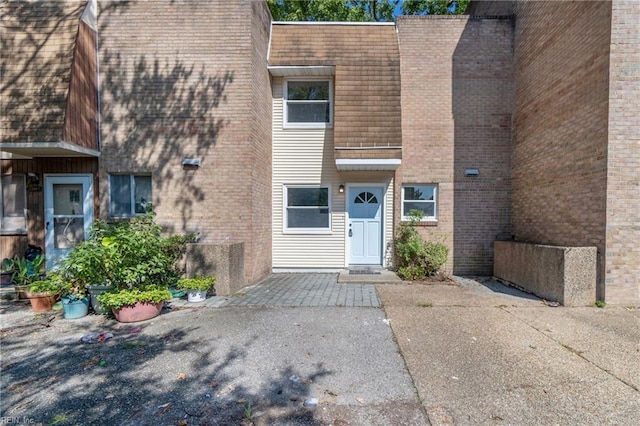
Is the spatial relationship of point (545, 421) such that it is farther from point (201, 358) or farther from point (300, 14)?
point (300, 14)

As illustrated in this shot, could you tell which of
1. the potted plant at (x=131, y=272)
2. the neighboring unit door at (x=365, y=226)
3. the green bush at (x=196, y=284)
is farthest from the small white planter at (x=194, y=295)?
the neighboring unit door at (x=365, y=226)

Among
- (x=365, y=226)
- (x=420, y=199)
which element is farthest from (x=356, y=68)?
(x=365, y=226)

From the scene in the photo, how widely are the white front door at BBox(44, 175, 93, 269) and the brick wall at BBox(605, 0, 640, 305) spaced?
11353 mm

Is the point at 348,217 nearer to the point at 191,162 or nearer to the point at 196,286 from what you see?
the point at 191,162

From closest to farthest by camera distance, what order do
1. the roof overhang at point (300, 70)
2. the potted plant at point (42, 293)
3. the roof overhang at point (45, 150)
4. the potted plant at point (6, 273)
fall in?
the potted plant at point (42, 293) < the roof overhang at point (45, 150) < the potted plant at point (6, 273) < the roof overhang at point (300, 70)

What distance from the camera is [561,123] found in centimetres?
662

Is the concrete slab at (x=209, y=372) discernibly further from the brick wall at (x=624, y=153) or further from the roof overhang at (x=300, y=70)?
the roof overhang at (x=300, y=70)

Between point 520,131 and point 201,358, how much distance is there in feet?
30.7

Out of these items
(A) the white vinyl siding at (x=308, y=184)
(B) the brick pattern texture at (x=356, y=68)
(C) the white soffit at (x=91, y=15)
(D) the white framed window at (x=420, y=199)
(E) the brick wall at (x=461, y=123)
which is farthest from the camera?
(A) the white vinyl siding at (x=308, y=184)

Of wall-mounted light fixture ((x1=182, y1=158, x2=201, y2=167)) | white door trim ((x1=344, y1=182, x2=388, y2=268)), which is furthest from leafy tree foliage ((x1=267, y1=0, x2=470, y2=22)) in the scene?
wall-mounted light fixture ((x1=182, y1=158, x2=201, y2=167))

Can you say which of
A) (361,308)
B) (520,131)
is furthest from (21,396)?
(520,131)

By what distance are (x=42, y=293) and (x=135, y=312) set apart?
201 cm

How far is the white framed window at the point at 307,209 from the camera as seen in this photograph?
9.09 m

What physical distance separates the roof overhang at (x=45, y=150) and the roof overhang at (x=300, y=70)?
17.0ft
